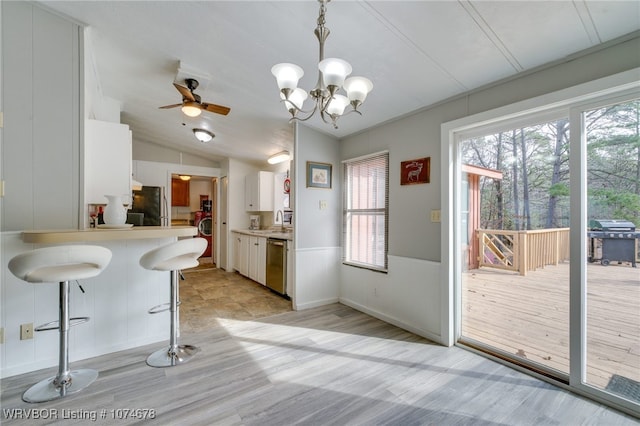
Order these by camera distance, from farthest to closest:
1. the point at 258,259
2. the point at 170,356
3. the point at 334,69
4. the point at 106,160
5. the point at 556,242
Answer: the point at 258,259, the point at 106,160, the point at 170,356, the point at 556,242, the point at 334,69

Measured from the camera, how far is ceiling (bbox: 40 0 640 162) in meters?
1.68

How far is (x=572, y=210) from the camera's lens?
6.54ft

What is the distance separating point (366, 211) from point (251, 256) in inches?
98.4

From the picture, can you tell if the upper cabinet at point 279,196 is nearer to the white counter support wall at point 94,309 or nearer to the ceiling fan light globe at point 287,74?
the white counter support wall at point 94,309

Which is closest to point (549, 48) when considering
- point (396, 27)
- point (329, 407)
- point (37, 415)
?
point (396, 27)

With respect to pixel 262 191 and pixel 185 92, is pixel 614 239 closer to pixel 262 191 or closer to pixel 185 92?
pixel 185 92

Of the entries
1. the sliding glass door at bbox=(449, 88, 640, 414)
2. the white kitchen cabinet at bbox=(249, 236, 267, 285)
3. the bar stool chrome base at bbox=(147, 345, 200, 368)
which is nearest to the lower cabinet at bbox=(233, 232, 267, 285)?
the white kitchen cabinet at bbox=(249, 236, 267, 285)

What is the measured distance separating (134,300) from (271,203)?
328cm

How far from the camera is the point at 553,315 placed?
2182 mm

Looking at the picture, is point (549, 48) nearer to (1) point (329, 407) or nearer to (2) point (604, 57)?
(2) point (604, 57)

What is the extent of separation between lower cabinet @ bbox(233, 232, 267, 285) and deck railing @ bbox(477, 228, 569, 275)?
319cm

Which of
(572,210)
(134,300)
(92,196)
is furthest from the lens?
(92,196)

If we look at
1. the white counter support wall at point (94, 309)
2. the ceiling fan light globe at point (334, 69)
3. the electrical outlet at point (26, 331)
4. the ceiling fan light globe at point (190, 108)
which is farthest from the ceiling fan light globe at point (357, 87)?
the electrical outlet at point (26, 331)

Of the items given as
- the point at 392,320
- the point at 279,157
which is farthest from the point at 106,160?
the point at 392,320
